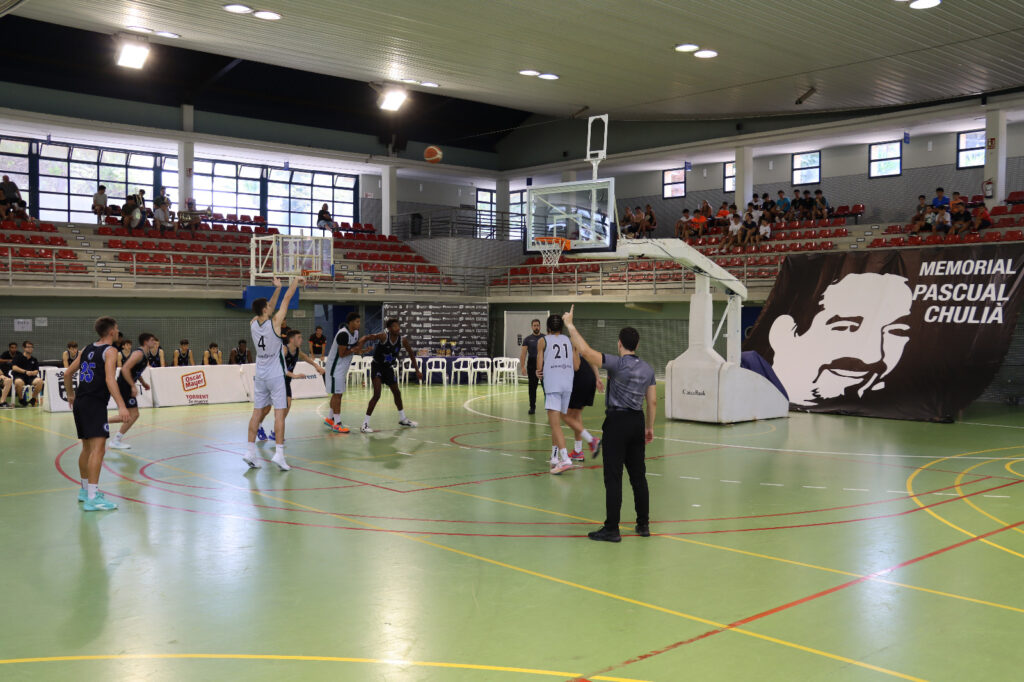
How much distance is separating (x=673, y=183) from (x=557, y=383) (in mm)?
28014

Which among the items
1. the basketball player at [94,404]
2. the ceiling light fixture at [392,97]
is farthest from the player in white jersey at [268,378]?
the ceiling light fixture at [392,97]

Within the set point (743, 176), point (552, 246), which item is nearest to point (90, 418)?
point (552, 246)

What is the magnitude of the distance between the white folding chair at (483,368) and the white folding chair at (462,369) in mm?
257

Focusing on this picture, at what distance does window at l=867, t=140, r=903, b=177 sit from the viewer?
31.2 m

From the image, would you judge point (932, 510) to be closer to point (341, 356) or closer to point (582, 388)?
point (582, 388)

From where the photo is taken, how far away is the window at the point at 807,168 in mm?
33406

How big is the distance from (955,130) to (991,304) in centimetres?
1369

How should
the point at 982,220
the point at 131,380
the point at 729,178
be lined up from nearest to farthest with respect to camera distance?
the point at 131,380, the point at 982,220, the point at 729,178

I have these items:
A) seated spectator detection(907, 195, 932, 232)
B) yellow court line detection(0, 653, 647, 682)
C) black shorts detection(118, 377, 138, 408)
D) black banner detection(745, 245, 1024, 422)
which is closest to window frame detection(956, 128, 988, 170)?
seated spectator detection(907, 195, 932, 232)

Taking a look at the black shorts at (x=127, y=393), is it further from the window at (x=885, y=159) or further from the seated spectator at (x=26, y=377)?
the window at (x=885, y=159)

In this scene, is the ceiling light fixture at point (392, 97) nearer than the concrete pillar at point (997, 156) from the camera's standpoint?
No

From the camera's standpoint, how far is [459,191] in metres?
41.7

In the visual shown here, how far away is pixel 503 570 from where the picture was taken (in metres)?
6.81

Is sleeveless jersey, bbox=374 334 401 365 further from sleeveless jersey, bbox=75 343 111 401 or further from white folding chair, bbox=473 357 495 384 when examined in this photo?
white folding chair, bbox=473 357 495 384
